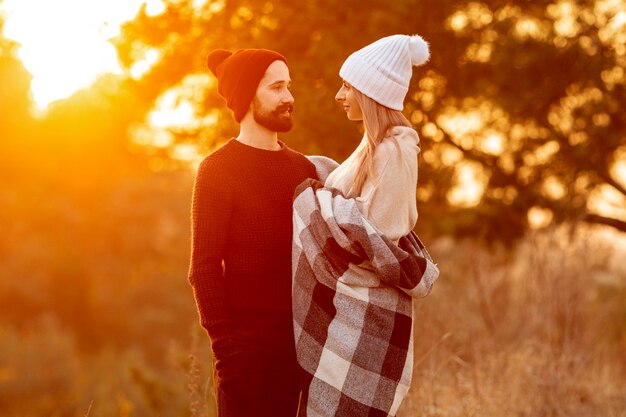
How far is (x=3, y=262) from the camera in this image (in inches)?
1155

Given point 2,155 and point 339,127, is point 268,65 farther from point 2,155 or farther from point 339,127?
point 2,155

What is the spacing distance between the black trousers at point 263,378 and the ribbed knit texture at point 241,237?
0.06m

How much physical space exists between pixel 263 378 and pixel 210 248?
50cm

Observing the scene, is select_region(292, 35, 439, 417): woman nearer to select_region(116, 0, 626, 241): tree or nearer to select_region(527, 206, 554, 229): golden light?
select_region(116, 0, 626, 241): tree

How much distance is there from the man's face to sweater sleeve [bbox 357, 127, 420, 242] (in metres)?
0.46

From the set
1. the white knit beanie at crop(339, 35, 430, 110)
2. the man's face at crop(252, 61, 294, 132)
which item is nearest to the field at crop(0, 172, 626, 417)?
the man's face at crop(252, 61, 294, 132)

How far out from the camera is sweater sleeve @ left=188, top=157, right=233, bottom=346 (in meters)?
3.07

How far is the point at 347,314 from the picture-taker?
10.0ft

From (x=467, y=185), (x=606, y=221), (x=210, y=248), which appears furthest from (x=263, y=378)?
(x=606, y=221)

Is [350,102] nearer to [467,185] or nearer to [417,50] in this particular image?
[417,50]

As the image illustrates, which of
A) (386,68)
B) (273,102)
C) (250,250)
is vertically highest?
(386,68)

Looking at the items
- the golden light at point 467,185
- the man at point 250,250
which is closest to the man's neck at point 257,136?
the man at point 250,250

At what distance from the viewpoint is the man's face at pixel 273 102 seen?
3330 millimetres

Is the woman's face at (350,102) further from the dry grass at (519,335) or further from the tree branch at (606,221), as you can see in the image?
the tree branch at (606,221)
